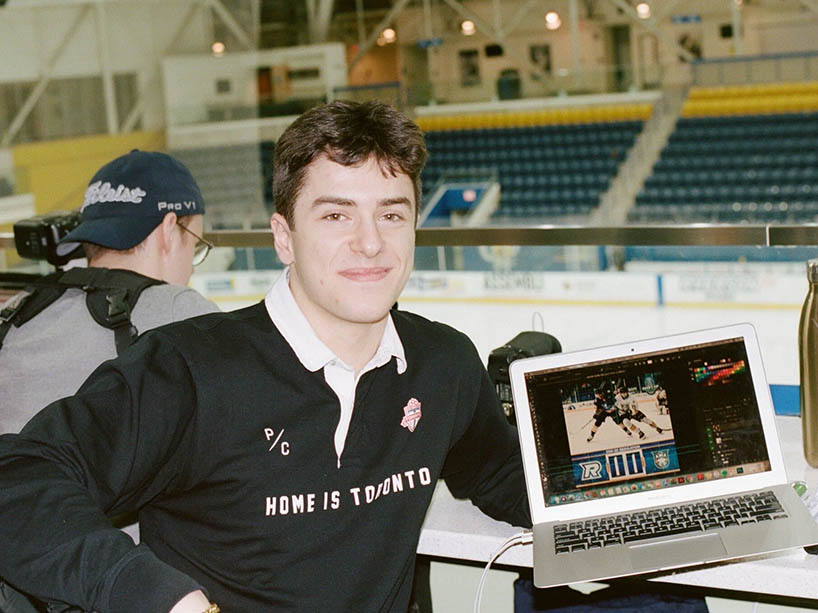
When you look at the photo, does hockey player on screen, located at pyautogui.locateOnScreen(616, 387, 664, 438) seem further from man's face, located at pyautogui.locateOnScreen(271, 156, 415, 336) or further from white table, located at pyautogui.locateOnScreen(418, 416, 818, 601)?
man's face, located at pyautogui.locateOnScreen(271, 156, 415, 336)

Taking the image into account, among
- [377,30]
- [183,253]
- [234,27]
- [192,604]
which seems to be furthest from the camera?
[377,30]

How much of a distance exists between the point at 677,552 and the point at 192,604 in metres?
0.67

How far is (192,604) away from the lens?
937 mm

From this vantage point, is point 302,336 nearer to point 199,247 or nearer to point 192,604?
point 192,604

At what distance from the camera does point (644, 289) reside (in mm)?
5441

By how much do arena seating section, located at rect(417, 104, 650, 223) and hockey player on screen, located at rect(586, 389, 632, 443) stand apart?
12632mm

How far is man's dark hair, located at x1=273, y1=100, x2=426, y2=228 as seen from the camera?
127cm

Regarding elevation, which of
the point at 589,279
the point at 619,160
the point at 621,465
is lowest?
the point at 589,279

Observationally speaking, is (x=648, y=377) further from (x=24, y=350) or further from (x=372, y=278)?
(x=24, y=350)

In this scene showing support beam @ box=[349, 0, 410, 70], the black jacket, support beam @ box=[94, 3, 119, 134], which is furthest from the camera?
support beam @ box=[349, 0, 410, 70]

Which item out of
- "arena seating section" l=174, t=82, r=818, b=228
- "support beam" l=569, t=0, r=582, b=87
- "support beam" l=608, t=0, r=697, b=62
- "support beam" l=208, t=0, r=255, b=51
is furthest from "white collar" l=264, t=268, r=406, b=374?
"support beam" l=608, t=0, r=697, b=62

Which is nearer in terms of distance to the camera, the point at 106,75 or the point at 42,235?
the point at 42,235

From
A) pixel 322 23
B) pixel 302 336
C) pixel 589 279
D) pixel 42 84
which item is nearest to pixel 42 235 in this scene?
pixel 302 336

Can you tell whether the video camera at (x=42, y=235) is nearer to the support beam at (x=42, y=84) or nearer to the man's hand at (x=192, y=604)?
the man's hand at (x=192, y=604)
